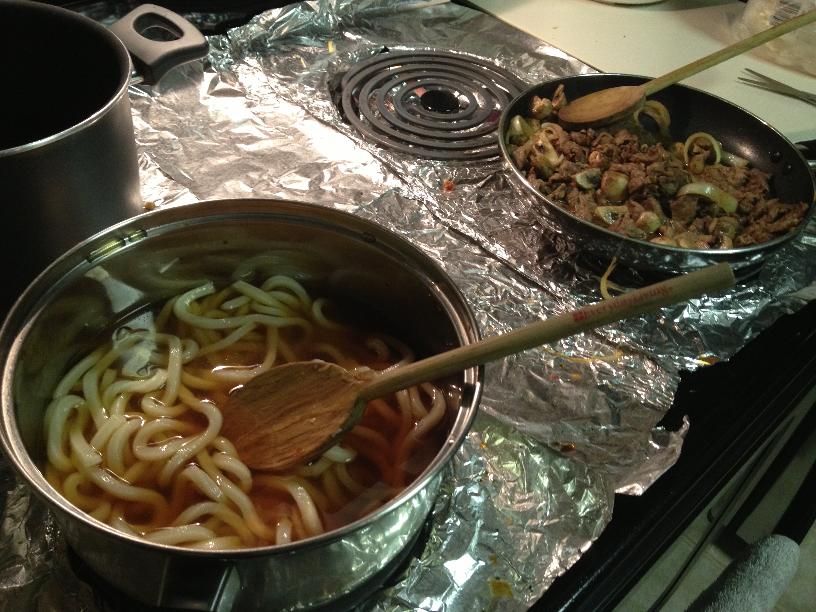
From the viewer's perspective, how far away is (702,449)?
124 cm

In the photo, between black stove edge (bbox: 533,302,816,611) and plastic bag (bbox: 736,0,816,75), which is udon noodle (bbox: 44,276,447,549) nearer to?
black stove edge (bbox: 533,302,816,611)

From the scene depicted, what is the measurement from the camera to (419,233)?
1660 mm

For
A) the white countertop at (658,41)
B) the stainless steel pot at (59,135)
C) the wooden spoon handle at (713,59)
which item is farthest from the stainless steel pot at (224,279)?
the white countertop at (658,41)

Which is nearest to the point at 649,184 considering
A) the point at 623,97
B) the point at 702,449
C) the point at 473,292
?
the point at 623,97

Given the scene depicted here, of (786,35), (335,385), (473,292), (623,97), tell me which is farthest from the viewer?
(786,35)

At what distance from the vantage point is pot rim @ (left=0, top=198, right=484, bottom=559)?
0.75 meters

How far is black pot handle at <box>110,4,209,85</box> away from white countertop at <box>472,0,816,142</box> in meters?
1.18

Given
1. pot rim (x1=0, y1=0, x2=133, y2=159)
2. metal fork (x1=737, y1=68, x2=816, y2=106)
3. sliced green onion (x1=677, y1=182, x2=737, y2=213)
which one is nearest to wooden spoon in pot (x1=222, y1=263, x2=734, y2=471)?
pot rim (x1=0, y1=0, x2=133, y2=159)

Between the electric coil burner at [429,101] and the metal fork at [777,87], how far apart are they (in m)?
0.84

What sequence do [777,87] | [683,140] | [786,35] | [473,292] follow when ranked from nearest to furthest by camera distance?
[473,292] < [683,140] < [777,87] < [786,35]

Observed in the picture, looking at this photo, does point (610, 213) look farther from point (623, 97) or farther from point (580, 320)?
point (580, 320)

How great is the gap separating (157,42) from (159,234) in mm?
812

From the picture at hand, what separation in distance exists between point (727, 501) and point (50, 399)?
4.38 ft

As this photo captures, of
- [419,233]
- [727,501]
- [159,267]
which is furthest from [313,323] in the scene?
[727,501]
